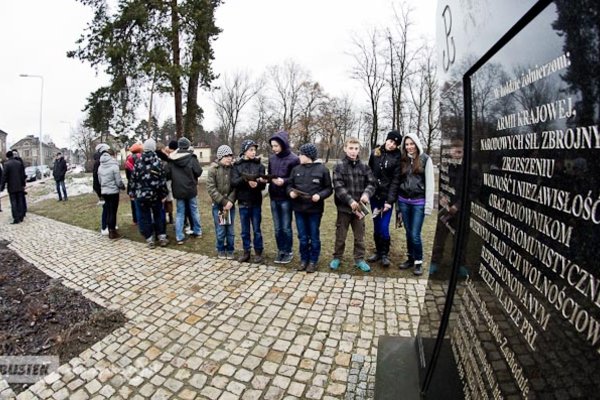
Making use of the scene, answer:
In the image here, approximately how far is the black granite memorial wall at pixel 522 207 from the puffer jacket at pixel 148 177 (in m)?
5.50

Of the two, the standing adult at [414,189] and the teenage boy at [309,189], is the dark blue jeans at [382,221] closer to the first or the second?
the standing adult at [414,189]

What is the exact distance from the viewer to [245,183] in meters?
5.32

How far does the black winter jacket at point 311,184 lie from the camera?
4.98 meters

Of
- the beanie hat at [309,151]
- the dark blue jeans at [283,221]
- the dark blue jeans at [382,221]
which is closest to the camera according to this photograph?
the beanie hat at [309,151]

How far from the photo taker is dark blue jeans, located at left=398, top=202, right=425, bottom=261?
185 inches

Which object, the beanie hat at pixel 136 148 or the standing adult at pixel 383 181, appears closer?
the standing adult at pixel 383 181

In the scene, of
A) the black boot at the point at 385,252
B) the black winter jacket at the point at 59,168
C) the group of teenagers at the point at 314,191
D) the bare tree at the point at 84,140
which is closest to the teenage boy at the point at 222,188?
the group of teenagers at the point at 314,191

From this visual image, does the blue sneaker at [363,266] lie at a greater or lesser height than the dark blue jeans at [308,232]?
lesser

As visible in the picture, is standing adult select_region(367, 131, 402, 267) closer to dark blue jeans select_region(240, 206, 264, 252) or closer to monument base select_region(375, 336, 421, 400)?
dark blue jeans select_region(240, 206, 264, 252)

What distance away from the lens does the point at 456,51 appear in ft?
6.23

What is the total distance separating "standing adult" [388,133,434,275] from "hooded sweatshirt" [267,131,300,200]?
1.53m

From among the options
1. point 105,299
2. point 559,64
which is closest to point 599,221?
point 559,64

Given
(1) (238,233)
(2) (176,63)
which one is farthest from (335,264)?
(2) (176,63)

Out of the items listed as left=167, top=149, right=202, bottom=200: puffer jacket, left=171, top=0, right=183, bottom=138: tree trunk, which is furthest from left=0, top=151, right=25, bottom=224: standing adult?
left=171, top=0, right=183, bottom=138: tree trunk
